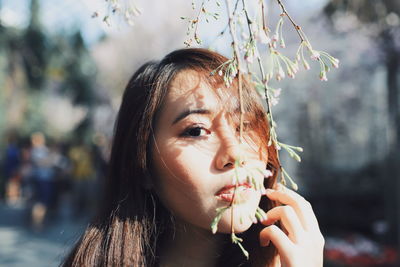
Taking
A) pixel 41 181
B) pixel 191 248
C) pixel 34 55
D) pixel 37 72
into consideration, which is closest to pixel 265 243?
pixel 191 248

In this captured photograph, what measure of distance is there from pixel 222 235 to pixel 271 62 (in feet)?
2.28

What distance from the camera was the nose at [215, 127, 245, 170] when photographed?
4.23 feet

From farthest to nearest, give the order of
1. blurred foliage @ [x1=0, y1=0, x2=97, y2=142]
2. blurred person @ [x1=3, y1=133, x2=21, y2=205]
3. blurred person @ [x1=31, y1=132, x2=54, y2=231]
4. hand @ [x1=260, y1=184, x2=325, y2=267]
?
blurred person @ [x1=3, y1=133, x2=21, y2=205] < blurred foliage @ [x1=0, y1=0, x2=97, y2=142] < blurred person @ [x1=31, y1=132, x2=54, y2=231] < hand @ [x1=260, y1=184, x2=325, y2=267]

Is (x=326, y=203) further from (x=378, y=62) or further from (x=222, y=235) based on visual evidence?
(x=222, y=235)

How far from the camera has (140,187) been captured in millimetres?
1520

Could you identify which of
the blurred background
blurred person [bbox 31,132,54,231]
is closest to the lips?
the blurred background

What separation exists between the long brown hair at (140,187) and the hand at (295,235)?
0.14m

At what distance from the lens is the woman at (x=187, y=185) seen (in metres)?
1.32

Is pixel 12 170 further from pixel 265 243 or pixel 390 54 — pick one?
pixel 265 243

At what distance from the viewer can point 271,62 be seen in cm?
121

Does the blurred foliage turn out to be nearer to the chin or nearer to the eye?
the eye

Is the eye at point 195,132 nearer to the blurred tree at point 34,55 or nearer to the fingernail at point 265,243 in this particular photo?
the fingernail at point 265,243

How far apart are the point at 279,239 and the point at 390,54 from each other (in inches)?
252

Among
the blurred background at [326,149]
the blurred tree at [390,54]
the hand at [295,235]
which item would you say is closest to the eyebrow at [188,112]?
the hand at [295,235]
